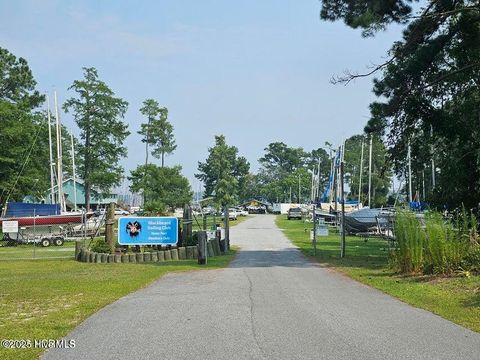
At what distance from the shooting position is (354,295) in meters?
12.6

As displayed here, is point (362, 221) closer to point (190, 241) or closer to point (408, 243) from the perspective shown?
point (190, 241)

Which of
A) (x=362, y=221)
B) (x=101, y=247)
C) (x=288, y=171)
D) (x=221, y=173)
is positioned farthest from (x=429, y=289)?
(x=288, y=171)

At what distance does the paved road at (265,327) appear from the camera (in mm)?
7105

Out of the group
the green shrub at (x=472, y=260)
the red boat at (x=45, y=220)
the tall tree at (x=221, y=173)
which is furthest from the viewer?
the tall tree at (x=221, y=173)

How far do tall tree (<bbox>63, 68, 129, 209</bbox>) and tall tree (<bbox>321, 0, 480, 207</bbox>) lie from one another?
164 ft

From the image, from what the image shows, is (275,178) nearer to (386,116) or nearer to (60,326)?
(386,116)

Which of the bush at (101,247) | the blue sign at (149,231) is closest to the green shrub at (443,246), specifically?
the blue sign at (149,231)

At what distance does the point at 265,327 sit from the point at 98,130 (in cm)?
6129

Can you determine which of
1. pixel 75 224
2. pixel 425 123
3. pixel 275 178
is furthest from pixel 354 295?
pixel 275 178

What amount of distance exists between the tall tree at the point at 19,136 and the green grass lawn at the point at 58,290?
96.5 feet

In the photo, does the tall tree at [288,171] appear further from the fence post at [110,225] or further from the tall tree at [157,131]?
the fence post at [110,225]

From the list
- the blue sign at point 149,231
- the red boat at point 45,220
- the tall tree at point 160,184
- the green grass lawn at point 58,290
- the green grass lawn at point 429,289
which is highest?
the tall tree at point 160,184

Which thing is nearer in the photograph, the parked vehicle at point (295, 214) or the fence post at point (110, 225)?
the fence post at point (110, 225)

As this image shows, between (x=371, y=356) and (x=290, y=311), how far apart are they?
3.27 metres
